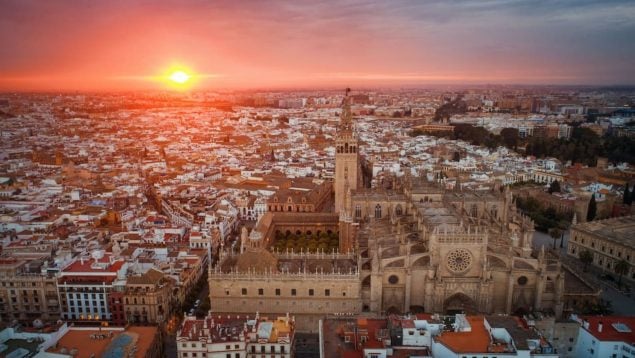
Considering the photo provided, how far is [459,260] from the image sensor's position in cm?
3391

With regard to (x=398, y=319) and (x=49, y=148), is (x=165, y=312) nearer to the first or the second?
(x=398, y=319)

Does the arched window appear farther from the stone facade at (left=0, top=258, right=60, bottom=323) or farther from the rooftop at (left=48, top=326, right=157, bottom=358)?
the stone facade at (left=0, top=258, right=60, bottom=323)

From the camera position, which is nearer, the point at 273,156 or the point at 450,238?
the point at 450,238

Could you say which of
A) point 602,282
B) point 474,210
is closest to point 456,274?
point 474,210

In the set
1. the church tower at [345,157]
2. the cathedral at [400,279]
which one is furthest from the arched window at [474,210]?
the church tower at [345,157]

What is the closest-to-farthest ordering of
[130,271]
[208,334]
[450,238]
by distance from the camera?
1. [208,334]
2. [450,238]
3. [130,271]

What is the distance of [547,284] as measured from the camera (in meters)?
35.2

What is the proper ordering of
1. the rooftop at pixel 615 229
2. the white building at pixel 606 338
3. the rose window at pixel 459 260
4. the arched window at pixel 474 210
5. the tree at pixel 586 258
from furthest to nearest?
the arched window at pixel 474 210 < the rooftop at pixel 615 229 < the tree at pixel 586 258 < the rose window at pixel 459 260 < the white building at pixel 606 338

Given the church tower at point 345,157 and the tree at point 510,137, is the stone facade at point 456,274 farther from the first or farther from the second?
the tree at point 510,137

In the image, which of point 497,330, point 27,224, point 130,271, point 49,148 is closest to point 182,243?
point 130,271

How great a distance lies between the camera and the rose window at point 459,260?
111 feet

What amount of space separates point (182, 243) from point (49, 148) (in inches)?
1991

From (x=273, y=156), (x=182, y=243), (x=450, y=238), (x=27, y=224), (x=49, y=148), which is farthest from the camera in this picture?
(x=273, y=156)

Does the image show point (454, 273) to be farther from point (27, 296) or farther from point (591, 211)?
point (591, 211)
